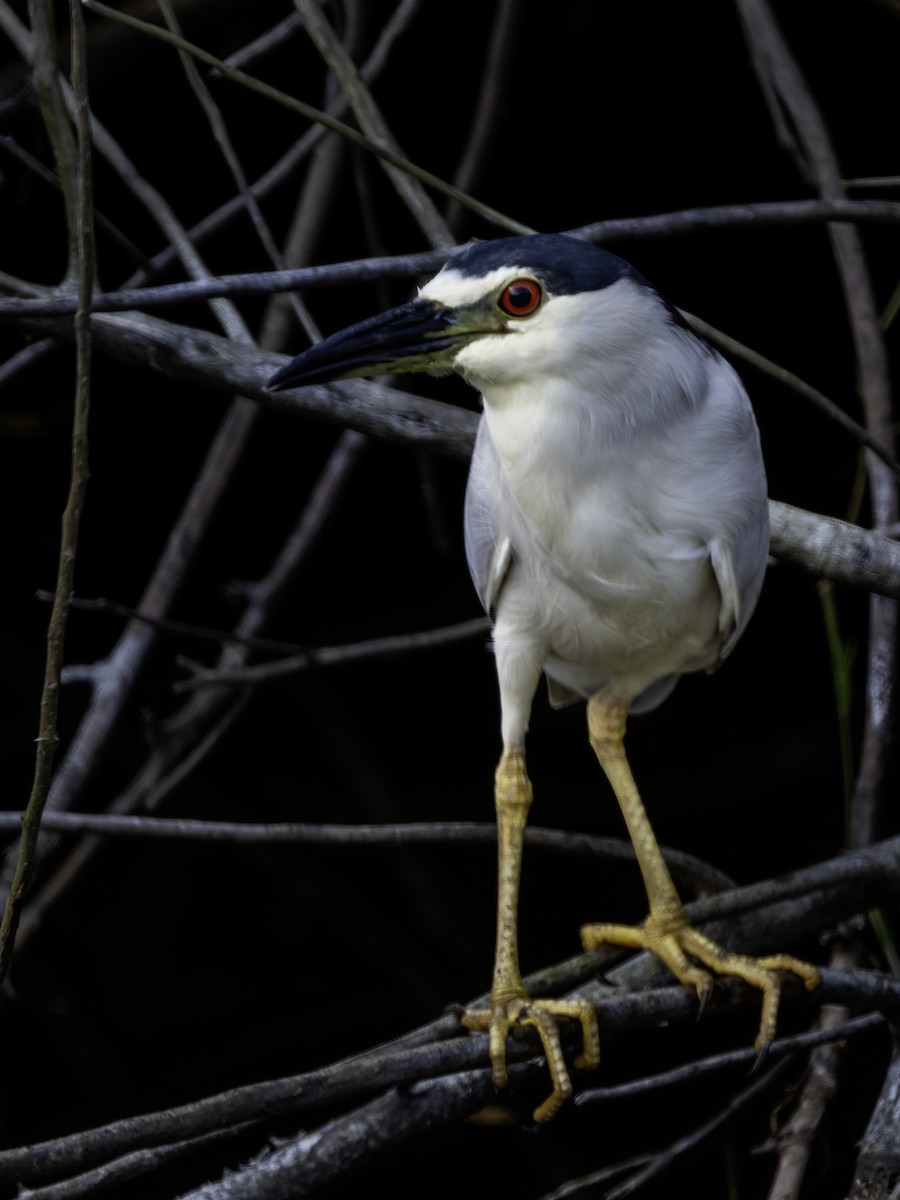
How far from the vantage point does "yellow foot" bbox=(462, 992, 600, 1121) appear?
57.4 inches

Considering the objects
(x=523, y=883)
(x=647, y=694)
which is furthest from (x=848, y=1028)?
(x=523, y=883)

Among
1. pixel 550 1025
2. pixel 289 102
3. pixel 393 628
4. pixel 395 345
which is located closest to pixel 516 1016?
pixel 550 1025

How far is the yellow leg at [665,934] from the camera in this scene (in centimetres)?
160

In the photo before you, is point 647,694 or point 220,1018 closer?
point 647,694

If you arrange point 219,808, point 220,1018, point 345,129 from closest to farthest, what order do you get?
point 345,129, point 220,1018, point 219,808

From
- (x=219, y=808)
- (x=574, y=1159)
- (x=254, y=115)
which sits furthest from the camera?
(x=219, y=808)

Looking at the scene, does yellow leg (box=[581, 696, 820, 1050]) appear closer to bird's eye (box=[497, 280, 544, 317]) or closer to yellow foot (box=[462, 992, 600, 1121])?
yellow foot (box=[462, 992, 600, 1121])

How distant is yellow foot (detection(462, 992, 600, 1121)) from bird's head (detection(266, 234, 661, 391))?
706mm

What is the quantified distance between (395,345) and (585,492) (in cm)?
27

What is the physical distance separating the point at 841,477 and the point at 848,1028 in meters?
1.92

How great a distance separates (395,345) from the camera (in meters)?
1.44

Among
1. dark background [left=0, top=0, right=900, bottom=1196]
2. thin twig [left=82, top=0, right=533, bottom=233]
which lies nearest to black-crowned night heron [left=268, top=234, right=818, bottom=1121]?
thin twig [left=82, top=0, right=533, bottom=233]

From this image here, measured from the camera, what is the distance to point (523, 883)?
3.13 m

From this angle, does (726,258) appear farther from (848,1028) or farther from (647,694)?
(848,1028)
